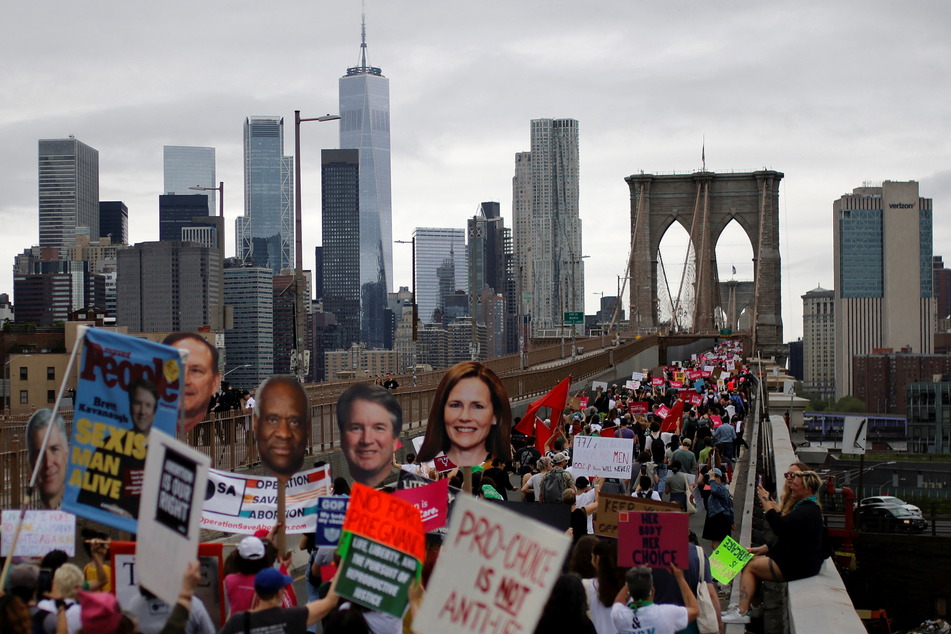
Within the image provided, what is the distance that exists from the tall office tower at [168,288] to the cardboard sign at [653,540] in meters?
116

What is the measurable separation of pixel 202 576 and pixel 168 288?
124 m

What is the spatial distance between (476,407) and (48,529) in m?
5.02

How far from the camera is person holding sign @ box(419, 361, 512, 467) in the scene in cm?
1140

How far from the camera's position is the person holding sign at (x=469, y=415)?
11.4m

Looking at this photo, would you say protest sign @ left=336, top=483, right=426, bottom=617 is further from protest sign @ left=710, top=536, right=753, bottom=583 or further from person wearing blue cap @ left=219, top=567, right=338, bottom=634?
protest sign @ left=710, top=536, right=753, bottom=583

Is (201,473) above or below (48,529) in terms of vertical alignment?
above

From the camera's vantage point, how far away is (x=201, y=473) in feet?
16.2

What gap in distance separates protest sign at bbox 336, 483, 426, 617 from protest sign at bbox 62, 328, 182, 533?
1.00 meters

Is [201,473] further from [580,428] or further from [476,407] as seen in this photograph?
[580,428]

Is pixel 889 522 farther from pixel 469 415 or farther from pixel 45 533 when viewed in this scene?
pixel 45 533

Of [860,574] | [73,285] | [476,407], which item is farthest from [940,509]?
[73,285]

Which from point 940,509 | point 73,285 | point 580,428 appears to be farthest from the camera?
point 73,285

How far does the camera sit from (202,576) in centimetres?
652

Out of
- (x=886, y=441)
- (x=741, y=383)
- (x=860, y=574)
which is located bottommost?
(x=886, y=441)
